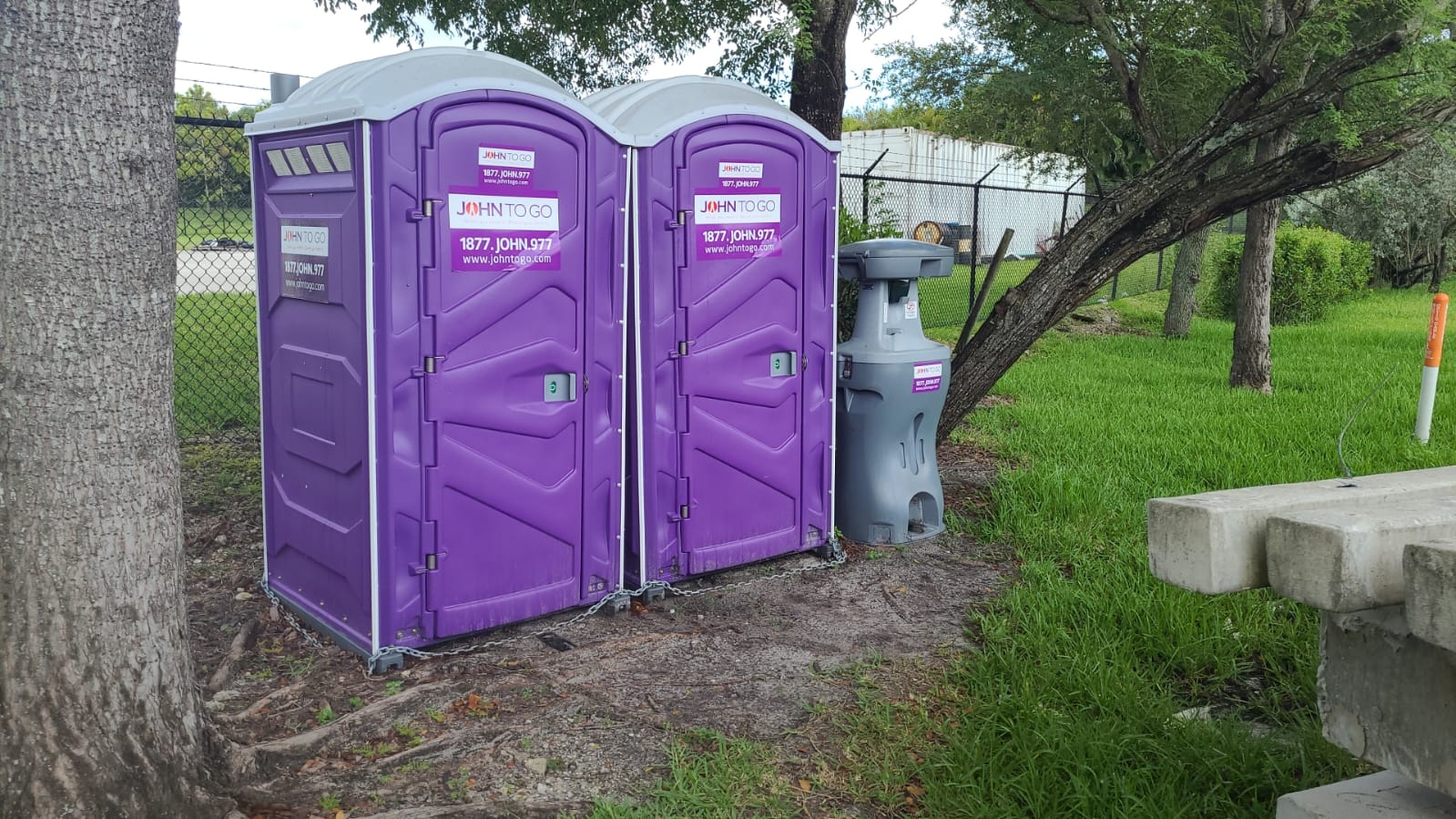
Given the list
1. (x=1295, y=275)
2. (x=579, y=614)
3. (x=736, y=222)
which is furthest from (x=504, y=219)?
(x=1295, y=275)

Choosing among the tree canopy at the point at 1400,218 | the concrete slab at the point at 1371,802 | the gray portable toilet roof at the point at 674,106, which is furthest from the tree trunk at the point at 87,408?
the tree canopy at the point at 1400,218

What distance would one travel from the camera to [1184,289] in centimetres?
1448

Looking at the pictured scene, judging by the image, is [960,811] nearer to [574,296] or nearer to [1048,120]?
[574,296]

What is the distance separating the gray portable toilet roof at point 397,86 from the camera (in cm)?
389

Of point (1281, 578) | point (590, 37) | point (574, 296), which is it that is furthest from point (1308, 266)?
point (1281, 578)

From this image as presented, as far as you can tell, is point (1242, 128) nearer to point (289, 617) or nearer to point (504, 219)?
point (504, 219)

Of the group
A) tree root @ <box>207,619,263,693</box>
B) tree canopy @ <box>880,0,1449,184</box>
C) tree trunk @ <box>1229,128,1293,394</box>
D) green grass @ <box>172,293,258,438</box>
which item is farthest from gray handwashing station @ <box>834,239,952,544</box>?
tree trunk @ <box>1229,128,1293,394</box>

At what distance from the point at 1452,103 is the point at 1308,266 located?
11.3 meters

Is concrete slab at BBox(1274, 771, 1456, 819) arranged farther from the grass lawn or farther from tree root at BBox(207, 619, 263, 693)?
tree root at BBox(207, 619, 263, 693)

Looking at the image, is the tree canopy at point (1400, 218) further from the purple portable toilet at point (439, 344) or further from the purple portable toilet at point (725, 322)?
the purple portable toilet at point (439, 344)

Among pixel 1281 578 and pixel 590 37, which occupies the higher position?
pixel 590 37

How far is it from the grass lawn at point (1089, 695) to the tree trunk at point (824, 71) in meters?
2.53

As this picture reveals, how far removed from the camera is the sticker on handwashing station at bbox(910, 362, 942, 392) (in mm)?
5648

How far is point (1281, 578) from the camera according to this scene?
7.68 feet
